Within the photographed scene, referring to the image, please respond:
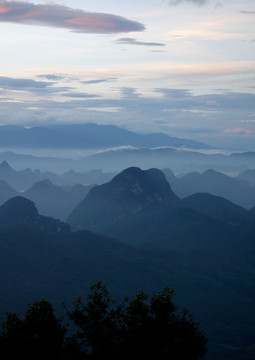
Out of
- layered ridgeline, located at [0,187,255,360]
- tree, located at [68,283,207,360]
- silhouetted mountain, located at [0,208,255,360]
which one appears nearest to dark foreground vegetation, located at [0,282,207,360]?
tree, located at [68,283,207,360]

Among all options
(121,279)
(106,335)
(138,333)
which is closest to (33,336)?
(106,335)

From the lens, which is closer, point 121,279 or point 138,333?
point 138,333

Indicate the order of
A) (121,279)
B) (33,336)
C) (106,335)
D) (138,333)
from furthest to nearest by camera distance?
1. (121,279)
2. (106,335)
3. (138,333)
4. (33,336)

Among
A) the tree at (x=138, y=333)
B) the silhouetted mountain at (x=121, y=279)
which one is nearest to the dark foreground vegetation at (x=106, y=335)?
the tree at (x=138, y=333)

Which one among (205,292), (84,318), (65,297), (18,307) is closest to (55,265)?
(65,297)

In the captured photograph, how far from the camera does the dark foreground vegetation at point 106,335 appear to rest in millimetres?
48969

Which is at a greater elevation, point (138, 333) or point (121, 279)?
point (138, 333)

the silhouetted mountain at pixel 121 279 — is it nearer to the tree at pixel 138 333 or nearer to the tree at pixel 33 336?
the tree at pixel 138 333

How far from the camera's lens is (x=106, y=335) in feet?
168

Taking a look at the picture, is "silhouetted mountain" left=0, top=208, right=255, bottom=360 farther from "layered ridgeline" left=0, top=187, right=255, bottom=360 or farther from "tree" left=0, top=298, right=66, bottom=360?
"tree" left=0, top=298, right=66, bottom=360

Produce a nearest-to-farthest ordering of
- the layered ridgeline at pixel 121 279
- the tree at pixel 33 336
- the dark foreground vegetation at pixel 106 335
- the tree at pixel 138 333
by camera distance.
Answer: the tree at pixel 33 336 < the dark foreground vegetation at pixel 106 335 < the tree at pixel 138 333 < the layered ridgeline at pixel 121 279

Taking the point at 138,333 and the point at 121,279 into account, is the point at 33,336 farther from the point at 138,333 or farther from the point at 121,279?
the point at 121,279

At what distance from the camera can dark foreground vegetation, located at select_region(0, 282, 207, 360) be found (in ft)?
161

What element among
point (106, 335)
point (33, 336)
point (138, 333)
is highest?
point (33, 336)
